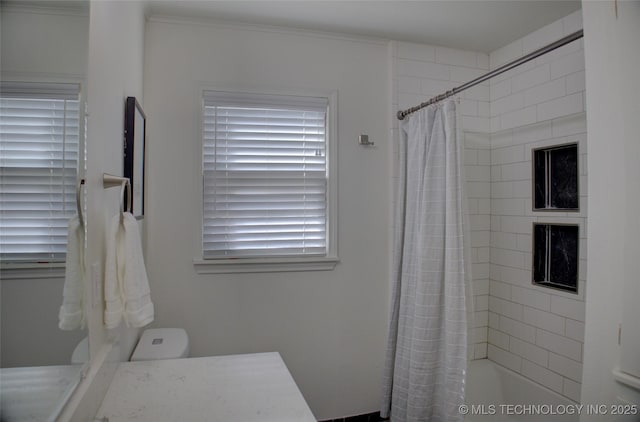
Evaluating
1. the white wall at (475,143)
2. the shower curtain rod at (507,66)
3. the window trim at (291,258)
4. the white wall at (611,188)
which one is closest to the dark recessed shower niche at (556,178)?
the white wall at (475,143)

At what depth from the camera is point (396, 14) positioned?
2180mm

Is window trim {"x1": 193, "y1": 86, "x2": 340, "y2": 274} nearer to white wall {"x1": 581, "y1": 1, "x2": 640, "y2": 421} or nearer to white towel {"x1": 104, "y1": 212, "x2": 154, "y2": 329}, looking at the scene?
white towel {"x1": 104, "y1": 212, "x2": 154, "y2": 329}

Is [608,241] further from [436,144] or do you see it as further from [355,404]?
[355,404]

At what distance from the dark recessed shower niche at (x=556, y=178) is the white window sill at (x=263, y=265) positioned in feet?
4.59

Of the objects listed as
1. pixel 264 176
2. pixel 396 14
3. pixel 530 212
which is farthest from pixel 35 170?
pixel 530 212

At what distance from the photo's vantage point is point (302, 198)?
2395 mm

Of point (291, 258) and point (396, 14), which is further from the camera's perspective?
point (291, 258)

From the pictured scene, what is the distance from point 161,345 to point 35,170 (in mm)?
1447

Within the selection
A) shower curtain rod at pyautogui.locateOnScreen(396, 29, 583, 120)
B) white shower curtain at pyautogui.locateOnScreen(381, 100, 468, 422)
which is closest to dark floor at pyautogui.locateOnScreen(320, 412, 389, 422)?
white shower curtain at pyautogui.locateOnScreen(381, 100, 468, 422)

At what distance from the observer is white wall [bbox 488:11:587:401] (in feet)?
7.02

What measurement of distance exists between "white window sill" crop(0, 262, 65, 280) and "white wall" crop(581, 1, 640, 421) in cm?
152

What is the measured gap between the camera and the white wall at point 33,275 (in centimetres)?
51

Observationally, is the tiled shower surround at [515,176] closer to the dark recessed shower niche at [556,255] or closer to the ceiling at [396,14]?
the dark recessed shower niche at [556,255]

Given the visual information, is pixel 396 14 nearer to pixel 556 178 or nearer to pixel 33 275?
pixel 556 178
